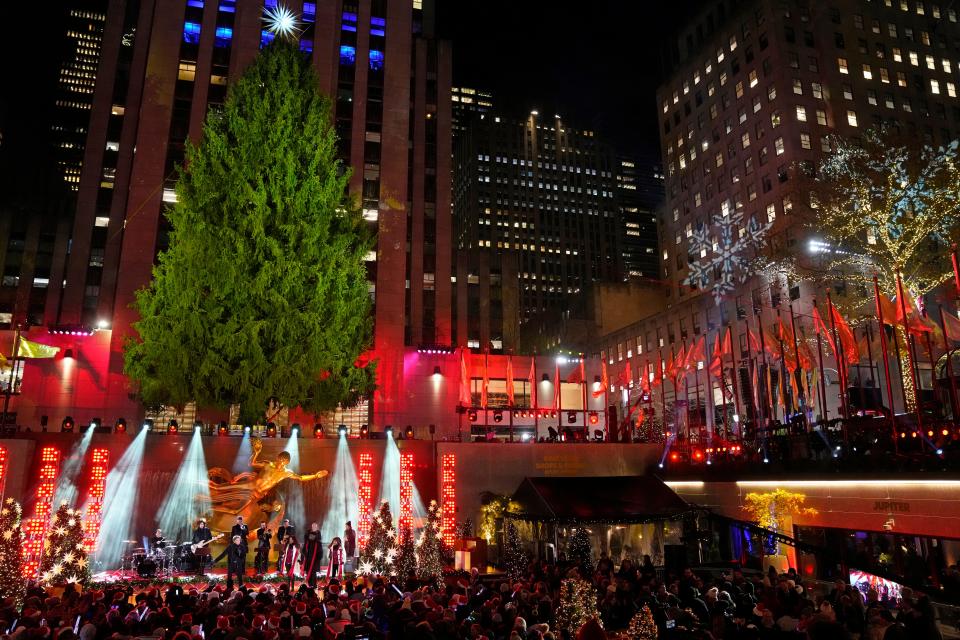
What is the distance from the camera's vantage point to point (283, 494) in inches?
1088

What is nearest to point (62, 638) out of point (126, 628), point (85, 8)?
point (126, 628)

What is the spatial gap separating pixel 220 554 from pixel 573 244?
123 metres

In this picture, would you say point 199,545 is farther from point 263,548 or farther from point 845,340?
point 845,340

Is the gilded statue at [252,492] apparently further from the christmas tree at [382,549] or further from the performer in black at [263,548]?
the christmas tree at [382,549]

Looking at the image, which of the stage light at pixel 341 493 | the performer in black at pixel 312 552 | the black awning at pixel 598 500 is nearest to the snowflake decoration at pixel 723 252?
the black awning at pixel 598 500

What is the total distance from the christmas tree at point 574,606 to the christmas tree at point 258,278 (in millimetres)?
19629

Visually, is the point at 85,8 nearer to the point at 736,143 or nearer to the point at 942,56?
the point at 736,143

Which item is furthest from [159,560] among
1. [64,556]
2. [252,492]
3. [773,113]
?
[773,113]

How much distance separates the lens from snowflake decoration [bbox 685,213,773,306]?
65750mm

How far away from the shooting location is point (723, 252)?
73375 millimetres

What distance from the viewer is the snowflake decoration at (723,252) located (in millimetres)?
65750

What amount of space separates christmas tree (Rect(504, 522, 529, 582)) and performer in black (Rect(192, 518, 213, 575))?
1077cm

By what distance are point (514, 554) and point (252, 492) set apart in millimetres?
10465

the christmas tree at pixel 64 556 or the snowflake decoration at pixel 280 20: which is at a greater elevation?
the snowflake decoration at pixel 280 20
